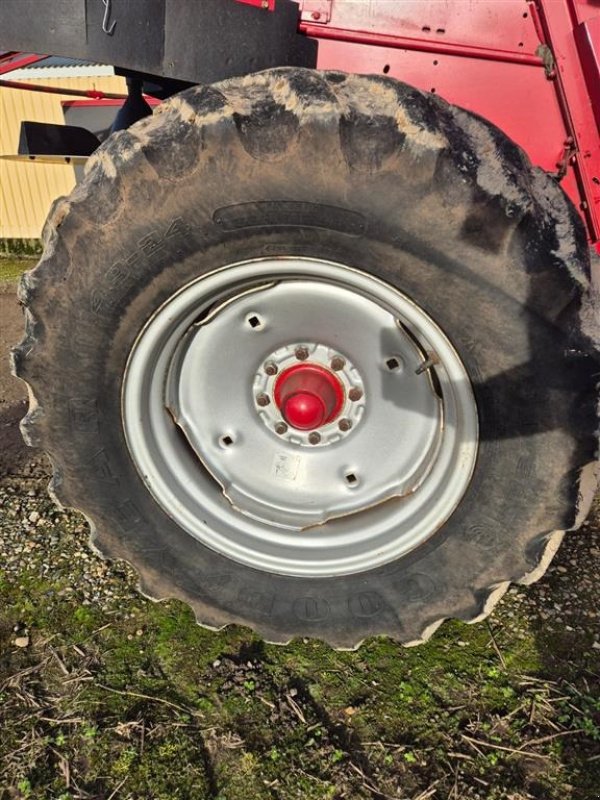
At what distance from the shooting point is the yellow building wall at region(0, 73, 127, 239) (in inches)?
261

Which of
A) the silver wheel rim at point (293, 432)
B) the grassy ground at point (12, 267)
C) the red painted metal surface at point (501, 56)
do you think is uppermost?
the red painted metal surface at point (501, 56)

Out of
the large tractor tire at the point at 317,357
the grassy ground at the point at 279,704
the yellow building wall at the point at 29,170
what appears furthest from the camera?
the yellow building wall at the point at 29,170

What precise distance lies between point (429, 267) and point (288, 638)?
1206mm

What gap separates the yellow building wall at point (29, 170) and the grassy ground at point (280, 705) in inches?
231

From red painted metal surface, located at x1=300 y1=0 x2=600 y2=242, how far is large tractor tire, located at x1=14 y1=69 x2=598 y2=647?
1.67ft

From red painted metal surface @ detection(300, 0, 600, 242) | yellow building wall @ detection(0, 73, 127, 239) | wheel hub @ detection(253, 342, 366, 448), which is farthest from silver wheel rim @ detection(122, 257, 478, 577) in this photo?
yellow building wall @ detection(0, 73, 127, 239)

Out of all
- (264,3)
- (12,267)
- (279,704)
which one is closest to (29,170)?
(12,267)

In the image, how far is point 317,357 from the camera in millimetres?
1914

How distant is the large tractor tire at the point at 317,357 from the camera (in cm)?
144

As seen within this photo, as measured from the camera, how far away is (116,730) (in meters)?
1.75

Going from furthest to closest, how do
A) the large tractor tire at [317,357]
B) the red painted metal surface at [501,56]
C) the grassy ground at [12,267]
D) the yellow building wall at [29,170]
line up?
the yellow building wall at [29,170], the grassy ground at [12,267], the red painted metal surface at [501,56], the large tractor tire at [317,357]

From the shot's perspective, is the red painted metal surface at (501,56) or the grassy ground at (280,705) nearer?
the grassy ground at (280,705)

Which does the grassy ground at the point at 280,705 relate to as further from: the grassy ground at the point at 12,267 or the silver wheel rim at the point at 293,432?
the grassy ground at the point at 12,267

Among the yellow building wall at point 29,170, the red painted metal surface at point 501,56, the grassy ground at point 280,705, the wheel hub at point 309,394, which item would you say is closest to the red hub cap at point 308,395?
the wheel hub at point 309,394
